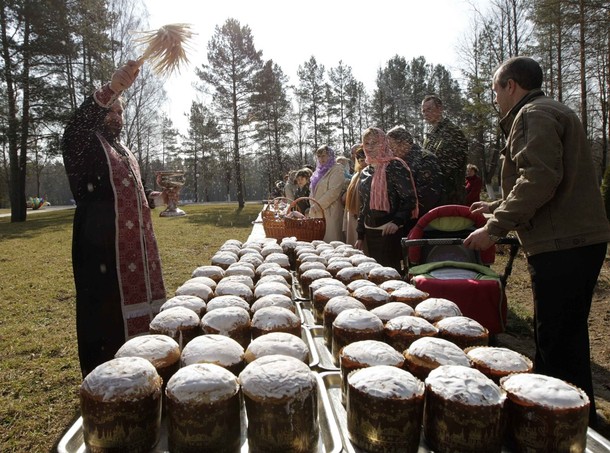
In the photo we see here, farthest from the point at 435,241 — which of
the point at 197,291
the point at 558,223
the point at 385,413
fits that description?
the point at 385,413

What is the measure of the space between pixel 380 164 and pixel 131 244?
2135mm

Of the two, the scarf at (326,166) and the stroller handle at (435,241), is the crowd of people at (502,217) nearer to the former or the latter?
the stroller handle at (435,241)

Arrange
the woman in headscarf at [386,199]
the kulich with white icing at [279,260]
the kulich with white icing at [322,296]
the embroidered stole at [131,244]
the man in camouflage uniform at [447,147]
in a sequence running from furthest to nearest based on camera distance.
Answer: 1. the man in camouflage uniform at [447,147]
2. the woman in headscarf at [386,199]
3. the kulich with white icing at [279,260]
4. the embroidered stole at [131,244]
5. the kulich with white icing at [322,296]

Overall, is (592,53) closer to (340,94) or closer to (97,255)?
(97,255)

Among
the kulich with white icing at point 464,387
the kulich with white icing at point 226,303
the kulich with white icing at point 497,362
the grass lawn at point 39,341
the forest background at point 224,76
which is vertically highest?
the forest background at point 224,76

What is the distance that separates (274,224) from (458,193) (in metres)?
2.05

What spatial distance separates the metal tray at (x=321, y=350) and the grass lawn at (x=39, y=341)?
2.70 ft

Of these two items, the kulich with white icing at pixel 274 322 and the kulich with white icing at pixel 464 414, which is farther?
the kulich with white icing at pixel 274 322

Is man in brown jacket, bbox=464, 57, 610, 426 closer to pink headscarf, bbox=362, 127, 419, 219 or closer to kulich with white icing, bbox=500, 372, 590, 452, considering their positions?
kulich with white icing, bbox=500, 372, 590, 452

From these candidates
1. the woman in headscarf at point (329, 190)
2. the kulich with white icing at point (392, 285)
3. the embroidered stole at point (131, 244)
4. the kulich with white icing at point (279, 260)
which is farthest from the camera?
the woman in headscarf at point (329, 190)

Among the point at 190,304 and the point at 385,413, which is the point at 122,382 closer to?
the point at 385,413

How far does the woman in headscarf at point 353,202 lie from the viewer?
4.76 m

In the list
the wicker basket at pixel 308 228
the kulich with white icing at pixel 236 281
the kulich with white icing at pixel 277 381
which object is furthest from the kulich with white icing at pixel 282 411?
the wicker basket at pixel 308 228

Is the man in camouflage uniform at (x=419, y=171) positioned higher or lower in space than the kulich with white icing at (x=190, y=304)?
higher
